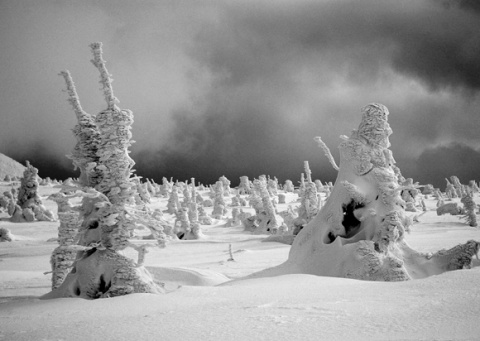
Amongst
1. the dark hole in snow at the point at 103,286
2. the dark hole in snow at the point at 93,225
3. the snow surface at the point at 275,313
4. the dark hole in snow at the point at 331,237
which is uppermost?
the dark hole in snow at the point at 93,225

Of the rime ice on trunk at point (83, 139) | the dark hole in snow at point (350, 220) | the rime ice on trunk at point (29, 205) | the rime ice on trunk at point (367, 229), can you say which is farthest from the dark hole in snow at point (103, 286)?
the rime ice on trunk at point (29, 205)

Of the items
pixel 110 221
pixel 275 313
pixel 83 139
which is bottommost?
pixel 275 313

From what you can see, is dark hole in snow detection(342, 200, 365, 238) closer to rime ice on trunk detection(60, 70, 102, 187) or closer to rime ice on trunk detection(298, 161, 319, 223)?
rime ice on trunk detection(60, 70, 102, 187)

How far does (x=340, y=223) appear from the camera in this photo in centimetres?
979

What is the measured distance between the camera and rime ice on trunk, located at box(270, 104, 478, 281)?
8391 mm

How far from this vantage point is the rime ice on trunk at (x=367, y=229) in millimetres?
8391

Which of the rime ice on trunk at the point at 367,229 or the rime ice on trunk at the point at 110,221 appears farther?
the rime ice on trunk at the point at 367,229

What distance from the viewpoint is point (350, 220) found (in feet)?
33.3

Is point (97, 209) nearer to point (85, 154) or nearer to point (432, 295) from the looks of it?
point (85, 154)

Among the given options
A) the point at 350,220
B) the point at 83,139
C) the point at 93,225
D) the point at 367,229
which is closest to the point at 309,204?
the point at 350,220

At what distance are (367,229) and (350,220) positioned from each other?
0.94m

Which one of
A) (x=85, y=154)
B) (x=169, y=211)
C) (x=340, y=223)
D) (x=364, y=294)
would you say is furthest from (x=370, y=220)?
(x=169, y=211)

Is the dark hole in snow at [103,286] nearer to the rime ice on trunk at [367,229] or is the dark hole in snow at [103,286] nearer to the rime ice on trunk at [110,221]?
the rime ice on trunk at [110,221]

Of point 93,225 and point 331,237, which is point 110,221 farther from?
point 331,237
